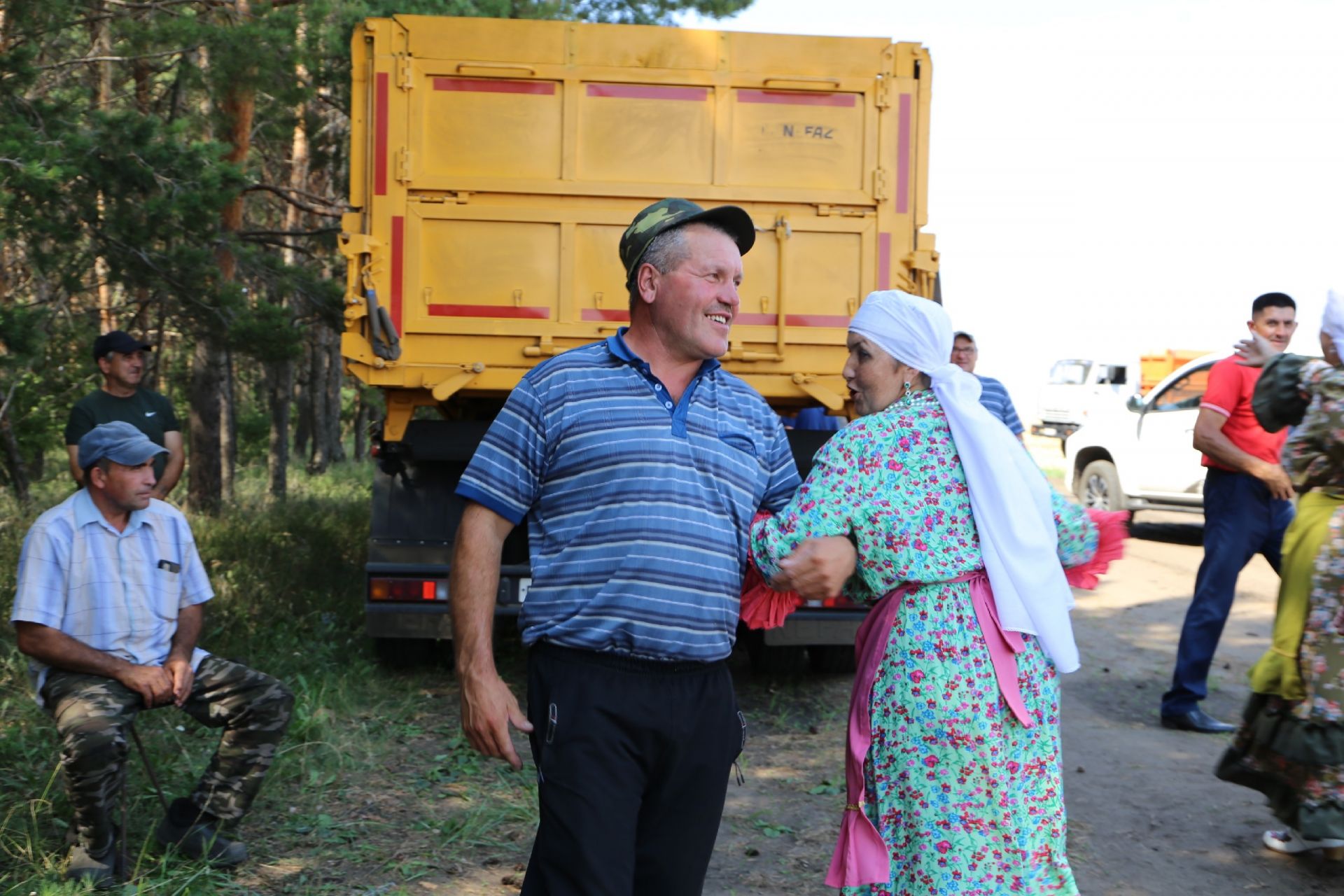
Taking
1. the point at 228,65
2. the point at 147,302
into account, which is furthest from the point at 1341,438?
the point at 147,302

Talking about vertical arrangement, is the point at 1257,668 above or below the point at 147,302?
below

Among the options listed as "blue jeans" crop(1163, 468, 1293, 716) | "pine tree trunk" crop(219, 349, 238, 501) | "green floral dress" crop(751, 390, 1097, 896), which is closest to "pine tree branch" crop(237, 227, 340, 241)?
Result: "pine tree trunk" crop(219, 349, 238, 501)

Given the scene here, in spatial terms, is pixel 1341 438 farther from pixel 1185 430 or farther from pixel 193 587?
pixel 1185 430

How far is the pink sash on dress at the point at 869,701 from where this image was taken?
280cm

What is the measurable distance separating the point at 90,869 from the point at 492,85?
3894 mm

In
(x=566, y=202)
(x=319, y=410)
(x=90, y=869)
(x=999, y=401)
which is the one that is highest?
(x=566, y=202)

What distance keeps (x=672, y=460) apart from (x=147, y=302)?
781 centimetres

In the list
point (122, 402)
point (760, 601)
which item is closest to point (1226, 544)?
point (760, 601)

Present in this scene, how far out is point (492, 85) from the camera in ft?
20.1

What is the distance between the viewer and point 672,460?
8.58 feet

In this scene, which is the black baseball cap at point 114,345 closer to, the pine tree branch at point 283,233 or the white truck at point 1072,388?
the pine tree branch at point 283,233

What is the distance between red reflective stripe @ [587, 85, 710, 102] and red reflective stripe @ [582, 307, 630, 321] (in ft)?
3.42

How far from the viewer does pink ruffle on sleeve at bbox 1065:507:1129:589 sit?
3.16 m

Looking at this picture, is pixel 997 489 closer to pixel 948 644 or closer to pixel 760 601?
pixel 948 644
